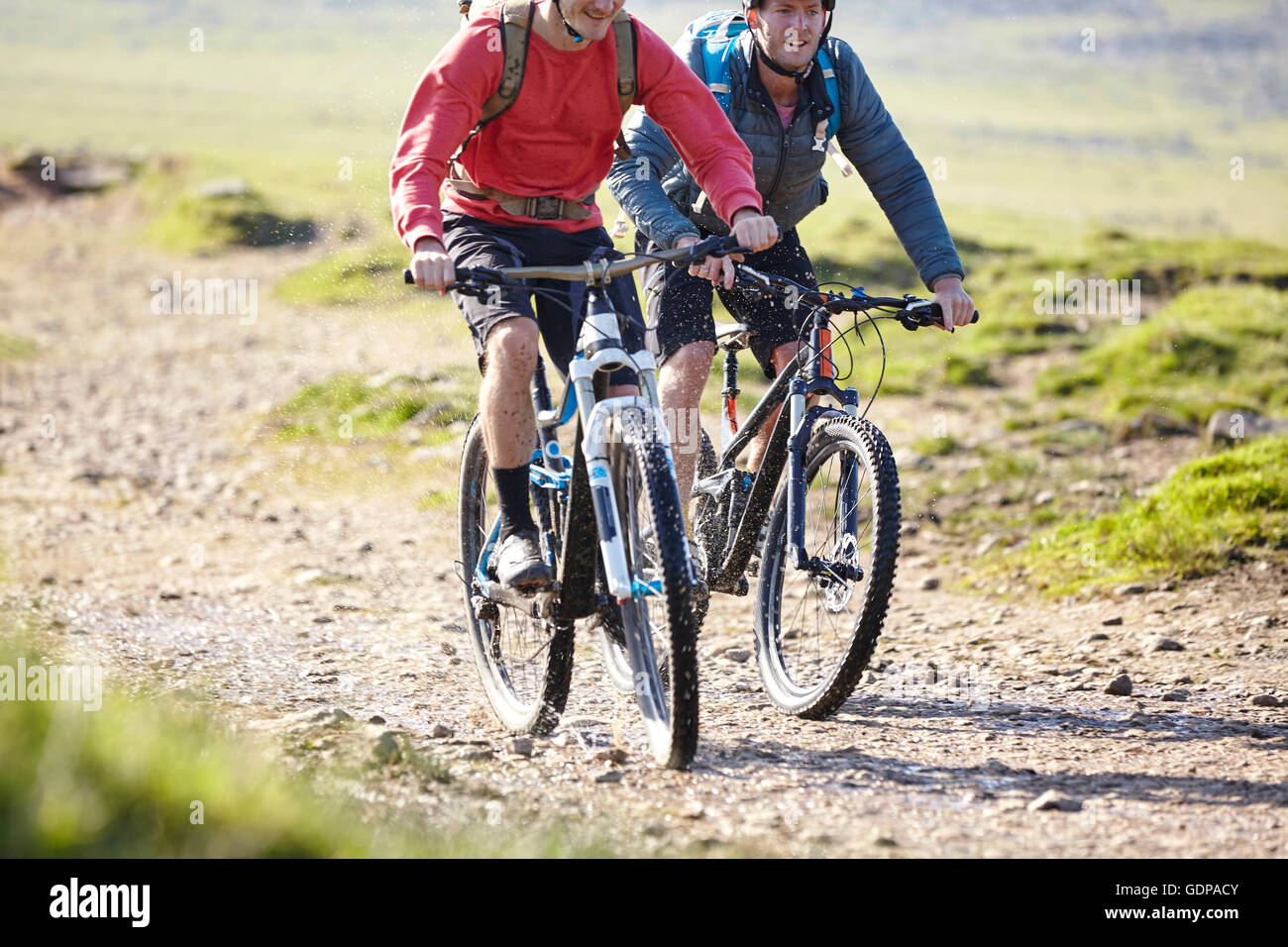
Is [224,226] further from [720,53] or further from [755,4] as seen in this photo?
[755,4]

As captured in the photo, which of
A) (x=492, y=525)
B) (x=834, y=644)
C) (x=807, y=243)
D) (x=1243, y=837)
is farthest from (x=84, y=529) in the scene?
(x=807, y=243)

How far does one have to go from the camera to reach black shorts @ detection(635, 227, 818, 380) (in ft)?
18.4

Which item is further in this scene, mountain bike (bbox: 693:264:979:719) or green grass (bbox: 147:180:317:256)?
green grass (bbox: 147:180:317:256)

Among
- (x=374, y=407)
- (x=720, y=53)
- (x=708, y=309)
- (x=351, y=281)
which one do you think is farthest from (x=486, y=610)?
(x=351, y=281)

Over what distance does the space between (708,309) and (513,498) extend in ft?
4.55

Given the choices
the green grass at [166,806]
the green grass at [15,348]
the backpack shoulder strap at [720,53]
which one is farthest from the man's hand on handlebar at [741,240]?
the green grass at [15,348]

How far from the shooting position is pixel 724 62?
210 inches

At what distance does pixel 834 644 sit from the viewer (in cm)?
638

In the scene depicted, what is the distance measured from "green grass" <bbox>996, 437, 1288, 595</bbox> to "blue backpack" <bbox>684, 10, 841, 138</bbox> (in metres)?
3.23

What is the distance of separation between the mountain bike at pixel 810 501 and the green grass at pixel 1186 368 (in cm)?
634

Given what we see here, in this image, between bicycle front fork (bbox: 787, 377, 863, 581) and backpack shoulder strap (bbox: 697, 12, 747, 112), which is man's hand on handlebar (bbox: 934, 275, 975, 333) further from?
backpack shoulder strap (bbox: 697, 12, 747, 112)

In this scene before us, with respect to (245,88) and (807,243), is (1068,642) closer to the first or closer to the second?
(807,243)

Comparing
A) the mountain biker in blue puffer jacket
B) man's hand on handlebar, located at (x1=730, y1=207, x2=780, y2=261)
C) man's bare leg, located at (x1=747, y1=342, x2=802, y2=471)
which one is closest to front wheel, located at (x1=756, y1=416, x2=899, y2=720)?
man's bare leg, located at (x1=747, y1=342, x2=802, y2=471)

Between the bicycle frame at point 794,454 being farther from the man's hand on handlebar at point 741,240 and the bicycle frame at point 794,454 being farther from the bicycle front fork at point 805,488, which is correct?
the man's hand on handlebar at point 741,240
